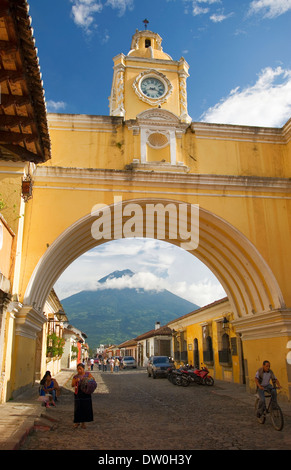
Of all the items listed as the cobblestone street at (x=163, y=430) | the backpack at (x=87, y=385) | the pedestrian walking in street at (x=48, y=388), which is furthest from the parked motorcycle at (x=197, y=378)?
the backpack at (x=87, y=385)

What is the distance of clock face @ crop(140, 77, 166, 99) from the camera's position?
1329 cm

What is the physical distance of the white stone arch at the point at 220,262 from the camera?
34.7 ft

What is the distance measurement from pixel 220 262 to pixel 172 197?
3.38 metres

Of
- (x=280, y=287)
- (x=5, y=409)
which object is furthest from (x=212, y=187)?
(x=5, y=409)

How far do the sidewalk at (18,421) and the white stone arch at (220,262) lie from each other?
2.52 meters

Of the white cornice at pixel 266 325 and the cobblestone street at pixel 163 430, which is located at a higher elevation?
the white cornice at pixel 266 325

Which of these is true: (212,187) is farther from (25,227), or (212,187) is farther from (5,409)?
(5,409)

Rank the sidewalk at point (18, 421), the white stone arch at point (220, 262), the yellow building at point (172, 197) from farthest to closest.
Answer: the yellow building at point (172, 197)
the white stone arch at point (220, 262)
the sidewalk at point (18, 421)

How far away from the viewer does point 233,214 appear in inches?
457

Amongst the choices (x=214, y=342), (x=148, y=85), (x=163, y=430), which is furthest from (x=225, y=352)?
(x=148, y=85)

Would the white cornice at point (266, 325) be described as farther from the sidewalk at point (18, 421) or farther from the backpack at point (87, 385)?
the sidewalk at point (18, 421)

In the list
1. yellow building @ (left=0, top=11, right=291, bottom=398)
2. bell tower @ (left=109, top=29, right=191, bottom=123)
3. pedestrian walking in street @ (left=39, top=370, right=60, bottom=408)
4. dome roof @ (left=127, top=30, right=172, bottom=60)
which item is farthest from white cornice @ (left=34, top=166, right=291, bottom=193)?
dome roof @ (left=127, top=30, right=172, bottom=60)

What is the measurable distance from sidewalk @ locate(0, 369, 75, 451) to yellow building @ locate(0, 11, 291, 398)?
204 centimetres

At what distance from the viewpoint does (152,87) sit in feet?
44.1
